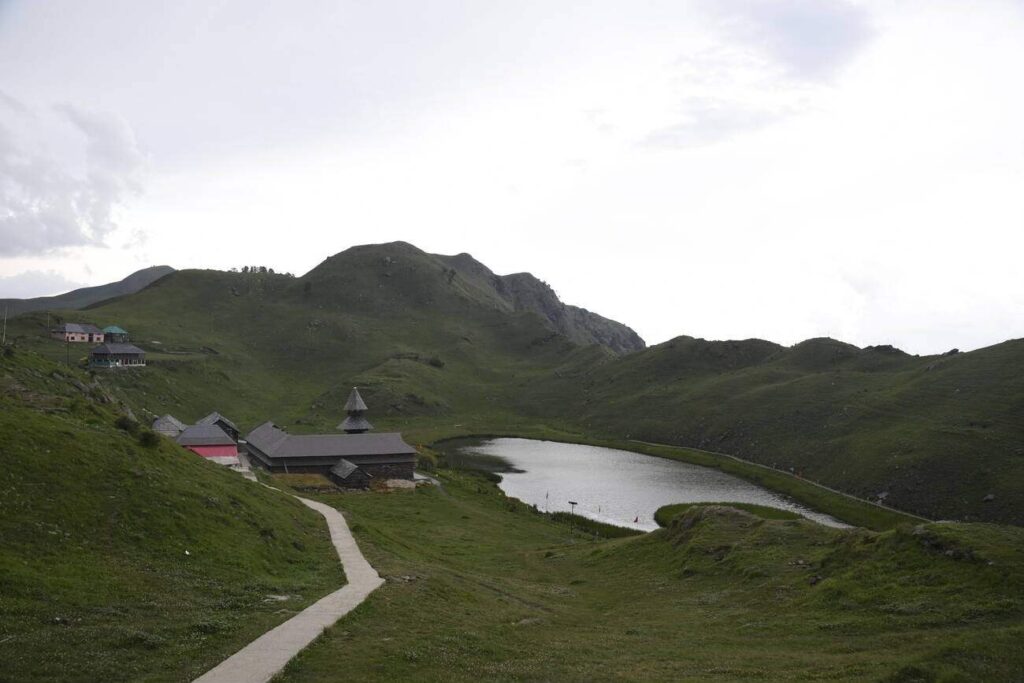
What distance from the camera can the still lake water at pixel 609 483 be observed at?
8256cm

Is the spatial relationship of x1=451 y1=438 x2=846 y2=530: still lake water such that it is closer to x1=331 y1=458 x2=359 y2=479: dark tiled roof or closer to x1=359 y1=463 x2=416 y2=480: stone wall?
x1=359 y1=463 x2=416 y2=480: stone wall

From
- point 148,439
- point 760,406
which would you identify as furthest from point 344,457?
point 760,406

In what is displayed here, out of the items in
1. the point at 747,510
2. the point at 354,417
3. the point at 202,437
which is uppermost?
the point at 354,417

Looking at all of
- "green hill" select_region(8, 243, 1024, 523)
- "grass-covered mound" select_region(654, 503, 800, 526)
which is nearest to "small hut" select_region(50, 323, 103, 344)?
"green hill" select_region(8, 243, 1024, 523)

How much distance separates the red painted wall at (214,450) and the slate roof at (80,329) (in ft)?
361

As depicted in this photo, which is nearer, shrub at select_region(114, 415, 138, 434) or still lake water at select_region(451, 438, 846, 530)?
shrub at select_region(114, 415, 138, 434)

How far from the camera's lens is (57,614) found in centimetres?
1922

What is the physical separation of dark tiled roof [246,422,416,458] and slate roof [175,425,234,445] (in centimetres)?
801

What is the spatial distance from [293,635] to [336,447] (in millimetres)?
61752

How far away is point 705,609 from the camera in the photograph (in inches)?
1309

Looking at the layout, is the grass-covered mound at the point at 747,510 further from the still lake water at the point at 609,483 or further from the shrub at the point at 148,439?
the shrub at the point at 148,439

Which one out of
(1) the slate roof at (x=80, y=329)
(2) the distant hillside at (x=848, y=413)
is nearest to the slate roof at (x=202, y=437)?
(2) the distant hillside at (x=848, y=413)

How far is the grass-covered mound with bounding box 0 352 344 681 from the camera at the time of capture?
17766mm

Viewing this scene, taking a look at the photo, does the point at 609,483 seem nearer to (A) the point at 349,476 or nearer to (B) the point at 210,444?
(A) the point at 349,476
